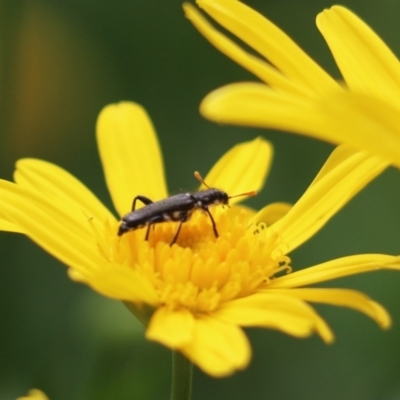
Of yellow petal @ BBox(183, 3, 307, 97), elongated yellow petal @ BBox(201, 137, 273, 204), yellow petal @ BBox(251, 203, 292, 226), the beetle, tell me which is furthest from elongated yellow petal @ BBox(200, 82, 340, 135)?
elongated yellow petal @ BBox(201, 137, 273, 204)

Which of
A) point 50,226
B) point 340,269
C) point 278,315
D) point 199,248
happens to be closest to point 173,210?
point 199,248

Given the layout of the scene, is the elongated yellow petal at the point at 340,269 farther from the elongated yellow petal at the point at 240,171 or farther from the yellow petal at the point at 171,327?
the elongated yellow petal at the point at 240,171

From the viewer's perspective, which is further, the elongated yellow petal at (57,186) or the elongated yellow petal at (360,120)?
the elongated yellow petal at (57,186)

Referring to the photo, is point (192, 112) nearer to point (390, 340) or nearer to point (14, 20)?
point (14, 20)

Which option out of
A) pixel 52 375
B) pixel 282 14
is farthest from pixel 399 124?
pixel 282 14

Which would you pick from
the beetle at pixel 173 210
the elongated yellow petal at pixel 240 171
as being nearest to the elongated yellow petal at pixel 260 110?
the beetle at pixel 173 210

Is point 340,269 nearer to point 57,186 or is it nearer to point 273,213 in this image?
point 273,213
